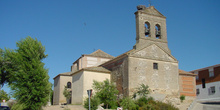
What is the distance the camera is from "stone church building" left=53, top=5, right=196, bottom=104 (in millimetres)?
27016

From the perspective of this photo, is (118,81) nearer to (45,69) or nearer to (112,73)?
(112,73)

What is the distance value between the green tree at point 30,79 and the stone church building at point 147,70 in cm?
893

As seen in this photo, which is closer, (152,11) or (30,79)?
(30,79)

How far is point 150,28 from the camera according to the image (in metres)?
29.1

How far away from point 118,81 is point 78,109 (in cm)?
690

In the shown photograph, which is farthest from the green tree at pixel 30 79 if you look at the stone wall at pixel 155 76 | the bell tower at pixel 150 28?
the bell tower at pixel 150 28

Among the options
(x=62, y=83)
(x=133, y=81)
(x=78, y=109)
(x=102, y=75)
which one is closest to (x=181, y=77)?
(x=133, y=81)

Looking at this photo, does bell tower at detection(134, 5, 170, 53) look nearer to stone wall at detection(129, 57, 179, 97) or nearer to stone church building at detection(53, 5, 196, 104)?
stone church building at detection(53, 5, 196, 104)

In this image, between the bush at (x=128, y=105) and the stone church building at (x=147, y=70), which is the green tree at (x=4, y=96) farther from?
the bush at (x=128, y=105)

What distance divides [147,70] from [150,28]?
5.28m

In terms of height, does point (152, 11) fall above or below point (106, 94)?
above

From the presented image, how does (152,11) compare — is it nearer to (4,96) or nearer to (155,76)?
(155,76)

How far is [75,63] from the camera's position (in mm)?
41062

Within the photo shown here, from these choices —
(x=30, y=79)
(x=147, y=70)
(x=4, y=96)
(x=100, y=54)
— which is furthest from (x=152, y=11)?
(x=4, y=96)
